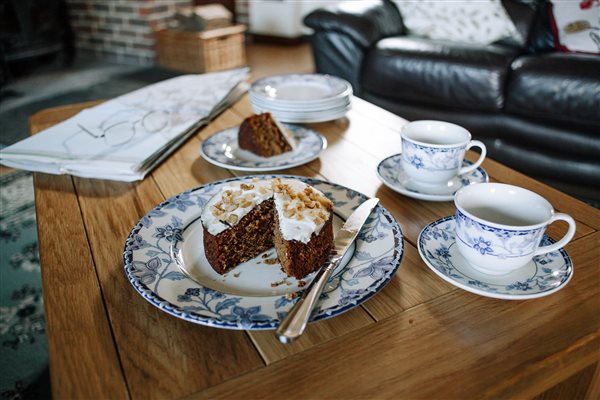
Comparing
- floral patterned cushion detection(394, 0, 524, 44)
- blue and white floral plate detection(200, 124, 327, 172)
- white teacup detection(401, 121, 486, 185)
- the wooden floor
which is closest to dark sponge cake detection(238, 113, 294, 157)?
blue and white floral plate detection(200, 124, 327, 172)

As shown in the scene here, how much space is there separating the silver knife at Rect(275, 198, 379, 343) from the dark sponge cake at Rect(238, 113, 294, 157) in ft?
1.00

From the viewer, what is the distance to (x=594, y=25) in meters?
1.90

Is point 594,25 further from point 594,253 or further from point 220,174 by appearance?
point 220,174

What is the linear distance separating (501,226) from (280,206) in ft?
0.88

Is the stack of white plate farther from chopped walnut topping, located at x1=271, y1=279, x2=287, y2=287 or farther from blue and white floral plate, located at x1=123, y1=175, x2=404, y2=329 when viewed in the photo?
chopped walnut topping, located at x1=271, y1=279, x2=287, y2=287

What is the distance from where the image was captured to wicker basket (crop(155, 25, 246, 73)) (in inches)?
124

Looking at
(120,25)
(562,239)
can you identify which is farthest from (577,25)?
(120,25)

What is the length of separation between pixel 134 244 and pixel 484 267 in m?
0.45

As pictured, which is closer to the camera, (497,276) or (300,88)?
(497,276)

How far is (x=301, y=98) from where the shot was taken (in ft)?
3.95

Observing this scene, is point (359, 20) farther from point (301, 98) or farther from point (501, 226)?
point (501, 226)

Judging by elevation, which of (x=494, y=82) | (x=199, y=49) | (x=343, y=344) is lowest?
(x=199, y=49)

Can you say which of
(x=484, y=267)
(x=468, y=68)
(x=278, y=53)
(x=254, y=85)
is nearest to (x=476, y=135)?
(x=468, y=68)

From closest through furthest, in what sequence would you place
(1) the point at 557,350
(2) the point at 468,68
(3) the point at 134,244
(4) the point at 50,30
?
(1) the point at 557,350 < (3) the point at 134,244 < (2) the point at 468,68 < (4) the point at 50,30
